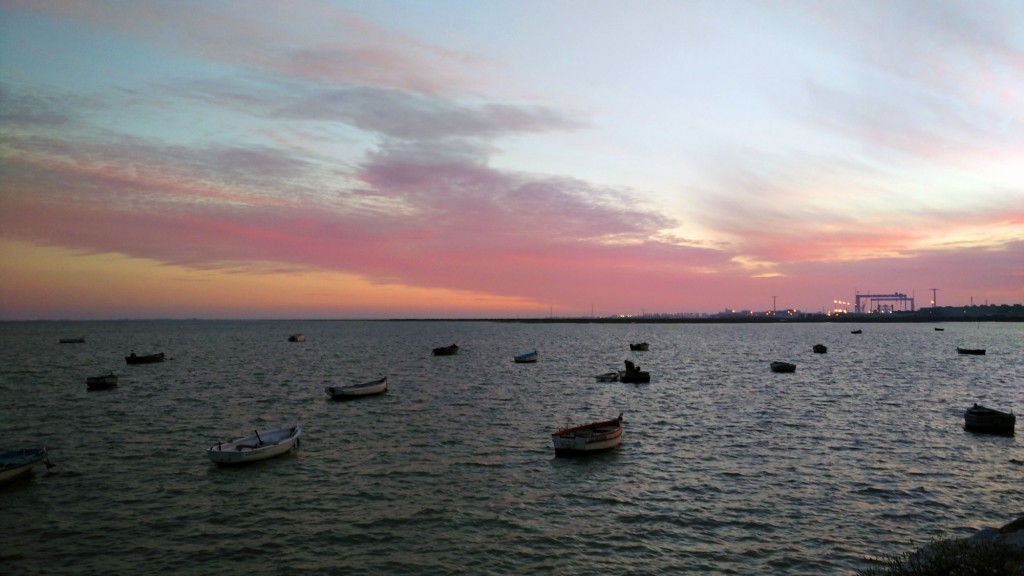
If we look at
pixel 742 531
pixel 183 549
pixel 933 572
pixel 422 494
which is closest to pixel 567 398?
pixel 422 494

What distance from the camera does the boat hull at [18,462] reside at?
2922 cm

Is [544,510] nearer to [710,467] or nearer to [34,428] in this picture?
[710,467]

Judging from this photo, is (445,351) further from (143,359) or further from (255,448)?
(255,448)

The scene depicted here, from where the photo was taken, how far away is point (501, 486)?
29.4 meters

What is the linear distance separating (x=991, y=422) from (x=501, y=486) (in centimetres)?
3279

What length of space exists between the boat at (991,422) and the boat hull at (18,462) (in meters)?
53.9

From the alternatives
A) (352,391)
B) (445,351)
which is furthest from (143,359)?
(352,391)

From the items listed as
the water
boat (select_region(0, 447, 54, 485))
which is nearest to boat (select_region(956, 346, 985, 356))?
the water

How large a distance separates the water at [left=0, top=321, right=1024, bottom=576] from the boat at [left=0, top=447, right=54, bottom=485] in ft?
2.85

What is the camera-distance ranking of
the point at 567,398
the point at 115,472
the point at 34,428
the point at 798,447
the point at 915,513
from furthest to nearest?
the point at 567,398 < the point at 34,428 < the point at 798,447 < the point at 115,472 < the point at 915,513

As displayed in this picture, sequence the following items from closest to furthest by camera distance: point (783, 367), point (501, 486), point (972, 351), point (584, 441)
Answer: point (501, 486) → point (584, 441) → point (783, 367) → point (972, 351)

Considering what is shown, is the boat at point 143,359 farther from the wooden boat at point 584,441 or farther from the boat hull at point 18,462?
the wooden boat at point 584,441

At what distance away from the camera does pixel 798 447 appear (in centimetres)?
3709

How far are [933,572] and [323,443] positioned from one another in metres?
33.6
